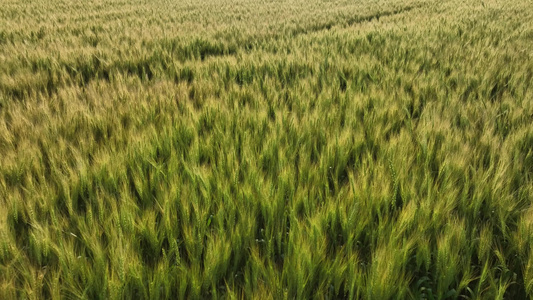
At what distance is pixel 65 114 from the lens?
1.76 meters

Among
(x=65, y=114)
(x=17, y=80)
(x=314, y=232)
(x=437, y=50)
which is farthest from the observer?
(x=437, y=50)

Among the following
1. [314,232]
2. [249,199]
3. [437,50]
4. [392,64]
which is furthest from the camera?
[437,50]

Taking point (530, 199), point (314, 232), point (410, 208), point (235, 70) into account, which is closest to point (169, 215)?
point (314, 232)

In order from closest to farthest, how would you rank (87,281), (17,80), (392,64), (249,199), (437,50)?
(87,281) < (249,199) < (17,80) < (392,64) < (437,50)

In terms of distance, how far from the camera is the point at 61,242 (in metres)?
0.77

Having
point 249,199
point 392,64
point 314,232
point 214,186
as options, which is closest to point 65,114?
point 214,186

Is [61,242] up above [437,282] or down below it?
above

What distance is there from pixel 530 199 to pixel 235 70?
7.60ft

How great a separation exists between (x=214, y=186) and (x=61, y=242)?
44 centimetres

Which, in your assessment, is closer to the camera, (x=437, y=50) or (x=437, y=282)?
(x=437, y=282)

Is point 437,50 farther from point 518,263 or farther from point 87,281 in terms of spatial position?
point 87,281

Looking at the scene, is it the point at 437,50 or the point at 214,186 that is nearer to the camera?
the point at 214,186

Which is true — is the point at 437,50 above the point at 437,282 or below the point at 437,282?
above

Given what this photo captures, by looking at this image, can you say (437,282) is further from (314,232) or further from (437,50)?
(437,50)
